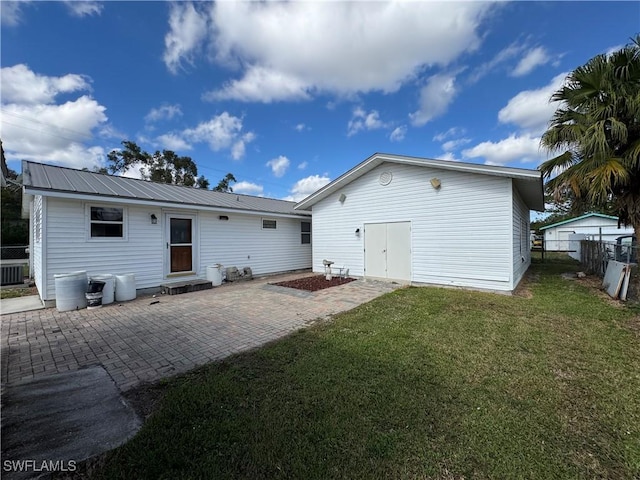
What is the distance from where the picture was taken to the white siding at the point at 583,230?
70.1 feet

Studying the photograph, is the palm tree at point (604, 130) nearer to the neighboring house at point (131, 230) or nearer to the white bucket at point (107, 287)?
the neighboring house at point (131, 230)

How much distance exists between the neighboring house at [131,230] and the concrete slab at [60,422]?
4.93 metres

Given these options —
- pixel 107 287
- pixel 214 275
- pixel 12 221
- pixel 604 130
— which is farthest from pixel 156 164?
pixel 604 130

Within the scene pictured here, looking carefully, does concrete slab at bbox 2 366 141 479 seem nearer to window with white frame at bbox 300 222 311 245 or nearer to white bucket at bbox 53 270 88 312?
white bucket at bbox 53 270 88 312

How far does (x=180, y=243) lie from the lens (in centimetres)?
897

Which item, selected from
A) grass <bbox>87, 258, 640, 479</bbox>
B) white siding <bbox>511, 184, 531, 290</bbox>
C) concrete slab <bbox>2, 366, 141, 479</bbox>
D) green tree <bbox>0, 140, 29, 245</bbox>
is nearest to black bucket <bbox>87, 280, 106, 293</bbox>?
concrete slab <bbox>2, 366, 141, 479</bbox>

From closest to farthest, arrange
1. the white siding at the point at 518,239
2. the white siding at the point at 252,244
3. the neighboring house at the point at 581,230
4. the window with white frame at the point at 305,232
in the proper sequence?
the white siding at the point at 518,239 → the white siding at the point at 252,244 → the window with white frame at the point at 305,232 → the neighboring house at the point at 581,230

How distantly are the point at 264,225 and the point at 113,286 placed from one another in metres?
5.86

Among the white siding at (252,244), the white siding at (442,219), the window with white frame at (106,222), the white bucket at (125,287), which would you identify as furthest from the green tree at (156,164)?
the white siding at (442,219)

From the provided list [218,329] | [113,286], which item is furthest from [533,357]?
[113,286]

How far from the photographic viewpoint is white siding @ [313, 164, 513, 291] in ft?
24.9

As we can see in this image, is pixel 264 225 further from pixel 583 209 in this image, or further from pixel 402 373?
pixel 583 209

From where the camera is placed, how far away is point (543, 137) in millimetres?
7355

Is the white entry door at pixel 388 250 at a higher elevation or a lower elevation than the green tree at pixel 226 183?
lower
